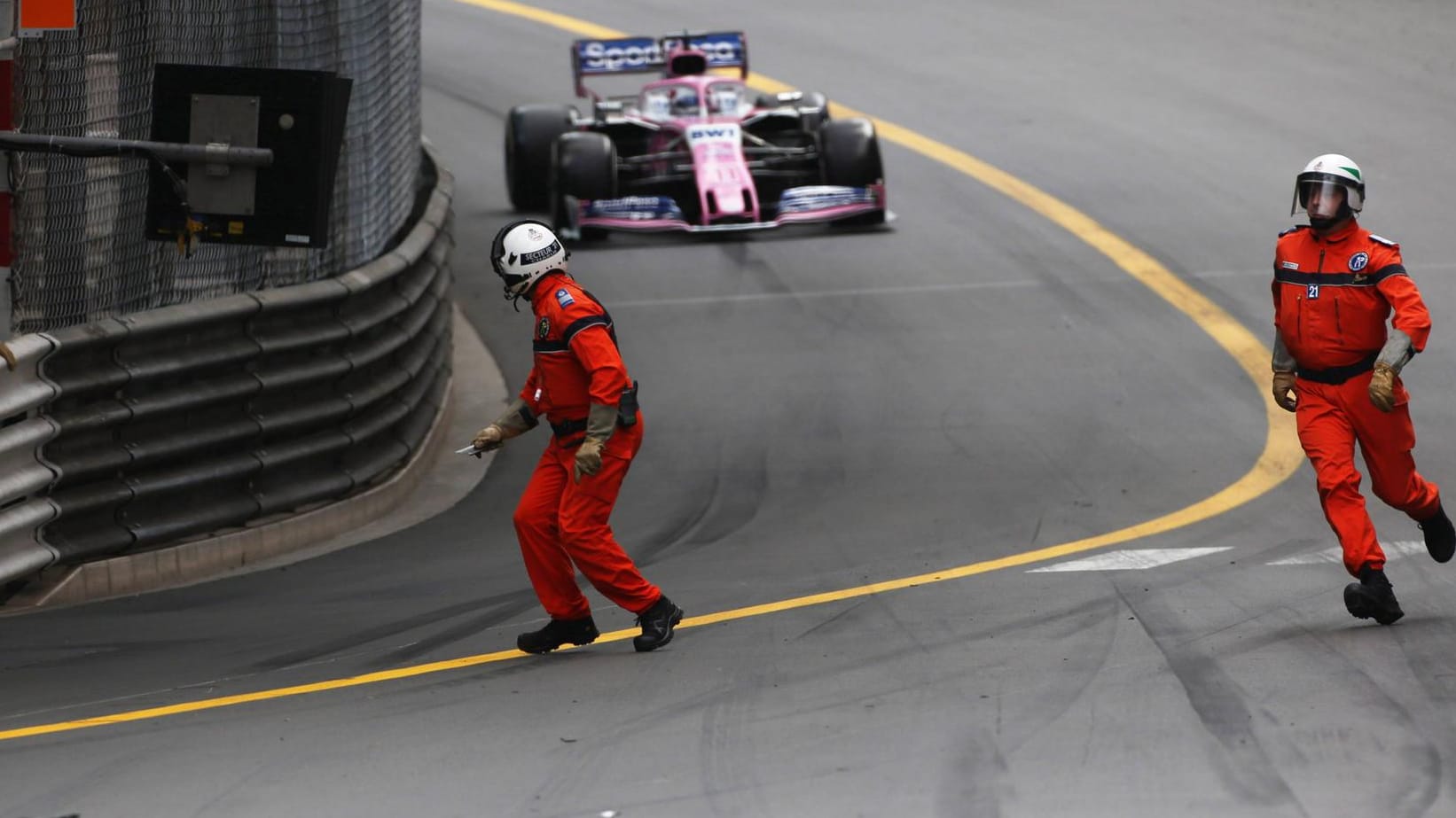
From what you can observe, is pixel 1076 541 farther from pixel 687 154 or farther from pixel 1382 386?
pixel 687 154

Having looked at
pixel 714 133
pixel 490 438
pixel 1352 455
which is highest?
pixel 1352 455

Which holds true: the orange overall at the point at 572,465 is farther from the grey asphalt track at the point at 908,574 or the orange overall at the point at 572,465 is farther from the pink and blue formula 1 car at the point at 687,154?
the pink and blue formula 1 car at the point at 687,154

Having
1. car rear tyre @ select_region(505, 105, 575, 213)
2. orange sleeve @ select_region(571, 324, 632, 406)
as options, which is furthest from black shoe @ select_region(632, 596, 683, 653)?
car rear tyre @ select_region(505, 105, 575, 213)

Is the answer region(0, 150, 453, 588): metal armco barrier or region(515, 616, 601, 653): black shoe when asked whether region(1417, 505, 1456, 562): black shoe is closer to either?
region(515, 616, 601, 653): black shoe

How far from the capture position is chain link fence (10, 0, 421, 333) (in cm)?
913

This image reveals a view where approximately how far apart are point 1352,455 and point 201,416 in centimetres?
524

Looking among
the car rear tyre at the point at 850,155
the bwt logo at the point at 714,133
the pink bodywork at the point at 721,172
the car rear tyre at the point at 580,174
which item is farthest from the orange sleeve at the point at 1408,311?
the bwt logo at the point at 714,133

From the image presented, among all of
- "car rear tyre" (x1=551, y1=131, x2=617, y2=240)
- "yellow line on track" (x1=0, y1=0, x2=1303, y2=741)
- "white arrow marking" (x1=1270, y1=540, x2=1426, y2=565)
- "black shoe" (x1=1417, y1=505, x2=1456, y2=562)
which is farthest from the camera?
"car rear tyre" (x1=551, y1=131, x2=617, y2=240)

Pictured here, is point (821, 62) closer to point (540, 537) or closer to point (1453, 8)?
point (1453, 8)

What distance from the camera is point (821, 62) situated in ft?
84.3

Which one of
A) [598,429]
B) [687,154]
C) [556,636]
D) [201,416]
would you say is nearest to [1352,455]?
[598,429]

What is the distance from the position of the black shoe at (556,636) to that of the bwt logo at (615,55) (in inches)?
479

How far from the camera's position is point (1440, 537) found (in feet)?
28.5

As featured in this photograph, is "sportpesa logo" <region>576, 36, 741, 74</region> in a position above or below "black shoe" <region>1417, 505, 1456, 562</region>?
below
